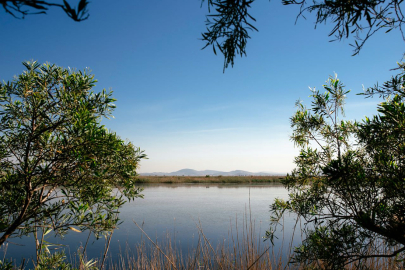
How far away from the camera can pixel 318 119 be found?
326cm

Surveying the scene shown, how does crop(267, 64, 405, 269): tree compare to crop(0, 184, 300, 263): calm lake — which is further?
crop(0, 184, 300, 263): calm lake

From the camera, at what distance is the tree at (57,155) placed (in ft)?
6.66

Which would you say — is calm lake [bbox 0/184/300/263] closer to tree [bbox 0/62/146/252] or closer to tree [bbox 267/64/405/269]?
tree [bbox 267/64/405/269]

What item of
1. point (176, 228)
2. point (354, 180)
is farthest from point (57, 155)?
point (176, 228)

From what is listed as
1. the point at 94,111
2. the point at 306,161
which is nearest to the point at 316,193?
the point at 306,161

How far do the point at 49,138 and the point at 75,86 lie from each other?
0.55 metres

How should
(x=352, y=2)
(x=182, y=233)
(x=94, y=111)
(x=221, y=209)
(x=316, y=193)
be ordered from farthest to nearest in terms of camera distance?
(x=221, y=209)
(x=182, y=233)
(x=316, y=193)
(x=94, y=111)
(x=352, y=2)

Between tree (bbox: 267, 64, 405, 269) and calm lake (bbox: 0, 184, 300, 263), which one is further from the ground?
tree (bbox: 267, 64, 405, 269)

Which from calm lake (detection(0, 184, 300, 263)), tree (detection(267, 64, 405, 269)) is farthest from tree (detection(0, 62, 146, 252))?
calm lake (detection(0, 184, 300, 263))

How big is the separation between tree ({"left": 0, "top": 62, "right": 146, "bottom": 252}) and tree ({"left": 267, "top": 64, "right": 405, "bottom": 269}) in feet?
6.13

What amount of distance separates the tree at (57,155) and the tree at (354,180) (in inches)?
73.6

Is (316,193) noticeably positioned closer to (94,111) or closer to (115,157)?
(115,157)

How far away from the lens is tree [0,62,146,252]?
6.66 feet

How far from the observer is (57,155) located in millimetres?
2064
